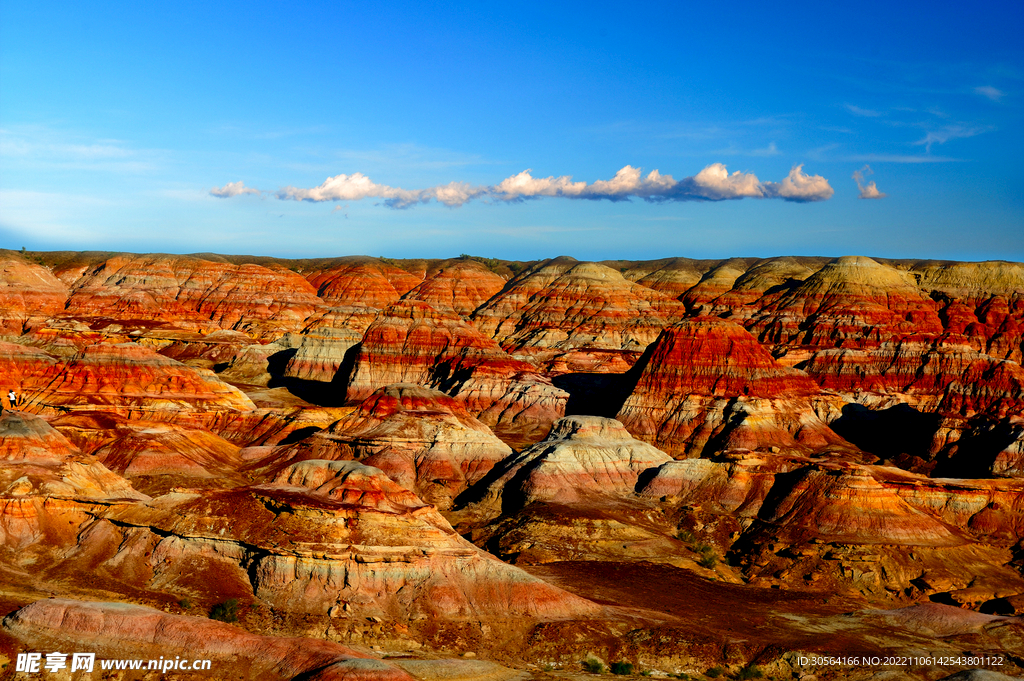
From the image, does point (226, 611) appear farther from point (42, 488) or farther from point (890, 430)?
point (890, 430)

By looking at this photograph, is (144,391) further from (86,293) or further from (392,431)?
(86,293)

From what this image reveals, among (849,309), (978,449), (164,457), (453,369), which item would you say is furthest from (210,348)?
(978,449)

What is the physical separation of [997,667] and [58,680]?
47605 mm

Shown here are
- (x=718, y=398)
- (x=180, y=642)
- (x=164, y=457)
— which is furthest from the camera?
(x=718, y=398)

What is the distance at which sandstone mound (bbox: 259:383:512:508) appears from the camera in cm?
8900

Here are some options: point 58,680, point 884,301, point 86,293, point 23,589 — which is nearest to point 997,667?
point 58,680

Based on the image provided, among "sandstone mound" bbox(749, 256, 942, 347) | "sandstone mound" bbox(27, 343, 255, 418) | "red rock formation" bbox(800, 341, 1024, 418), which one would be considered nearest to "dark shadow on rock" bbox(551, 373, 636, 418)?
"red rock formation" bbox(800, 341, 1024, 418)

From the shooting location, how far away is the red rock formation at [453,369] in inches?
4973

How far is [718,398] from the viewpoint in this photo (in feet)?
360

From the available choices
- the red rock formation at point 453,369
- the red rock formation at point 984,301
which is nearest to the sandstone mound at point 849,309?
the red rock formation at point 984,301

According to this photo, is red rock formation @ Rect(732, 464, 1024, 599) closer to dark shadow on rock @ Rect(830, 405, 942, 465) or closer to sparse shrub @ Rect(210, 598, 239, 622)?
dark shadow on rock @ Rect(830, 405, 942, 465)

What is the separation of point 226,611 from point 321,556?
229 inches

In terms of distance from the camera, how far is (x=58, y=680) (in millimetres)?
41125

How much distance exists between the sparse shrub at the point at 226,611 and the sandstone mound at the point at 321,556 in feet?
4.86
